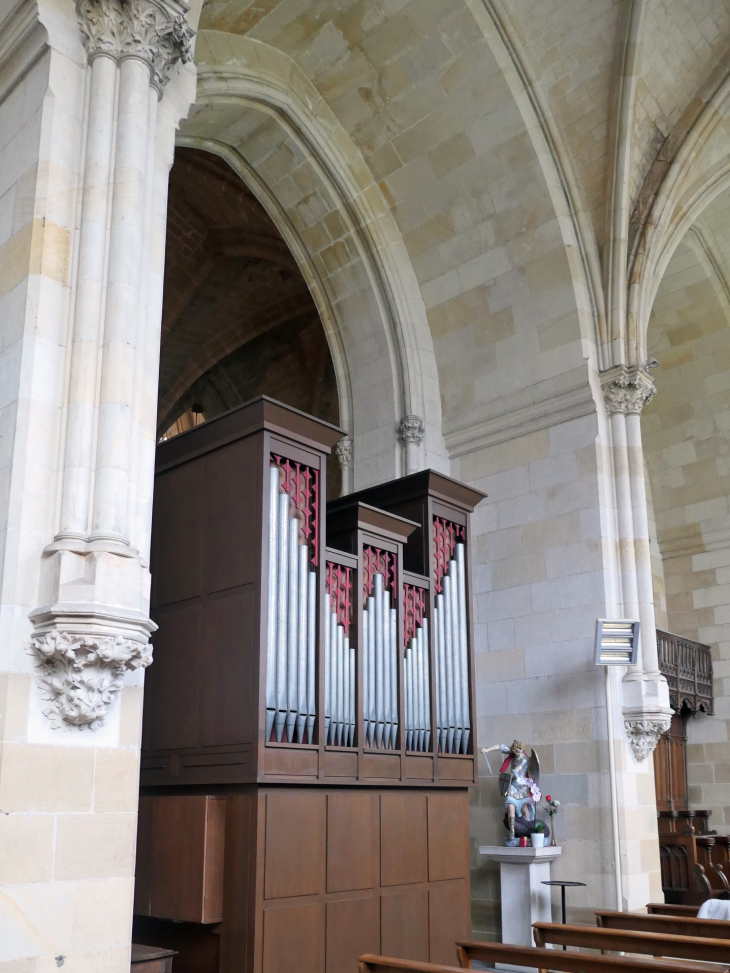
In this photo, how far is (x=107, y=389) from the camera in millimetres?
5164

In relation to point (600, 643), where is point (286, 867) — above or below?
below

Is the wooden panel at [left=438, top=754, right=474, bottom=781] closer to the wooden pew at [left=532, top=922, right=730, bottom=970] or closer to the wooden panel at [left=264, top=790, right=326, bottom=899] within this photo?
the wooden pew at [left=532, top=922, right=730, bottom=970]

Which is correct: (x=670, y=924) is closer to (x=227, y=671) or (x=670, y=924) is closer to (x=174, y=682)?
(x=227, y=671)

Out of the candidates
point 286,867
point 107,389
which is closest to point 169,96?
point 107,389

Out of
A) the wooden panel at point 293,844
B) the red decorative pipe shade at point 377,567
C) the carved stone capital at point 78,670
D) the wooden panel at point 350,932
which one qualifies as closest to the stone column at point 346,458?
the red decorative pipe shade at point 377,567

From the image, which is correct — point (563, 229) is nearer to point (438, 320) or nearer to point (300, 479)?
point (438, 320)

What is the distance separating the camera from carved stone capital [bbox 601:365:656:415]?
10766 millimetres

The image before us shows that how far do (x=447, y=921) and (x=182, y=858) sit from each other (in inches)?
93.5

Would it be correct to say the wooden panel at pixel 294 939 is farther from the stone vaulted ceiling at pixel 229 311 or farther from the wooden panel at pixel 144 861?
the stone vaulted ceiling at pixel 229 311

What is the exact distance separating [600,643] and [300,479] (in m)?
4.34

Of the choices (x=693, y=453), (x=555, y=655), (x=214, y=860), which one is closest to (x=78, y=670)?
(x=214, y=860)

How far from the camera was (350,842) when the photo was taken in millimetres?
6547

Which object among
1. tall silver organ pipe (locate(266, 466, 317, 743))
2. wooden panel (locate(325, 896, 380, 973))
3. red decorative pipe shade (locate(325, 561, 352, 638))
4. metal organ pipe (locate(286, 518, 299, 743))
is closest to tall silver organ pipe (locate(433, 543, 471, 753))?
red decorative pipe shade (locate(325, 561, 352, 638))

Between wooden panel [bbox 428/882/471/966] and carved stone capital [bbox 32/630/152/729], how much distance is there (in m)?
3.59
